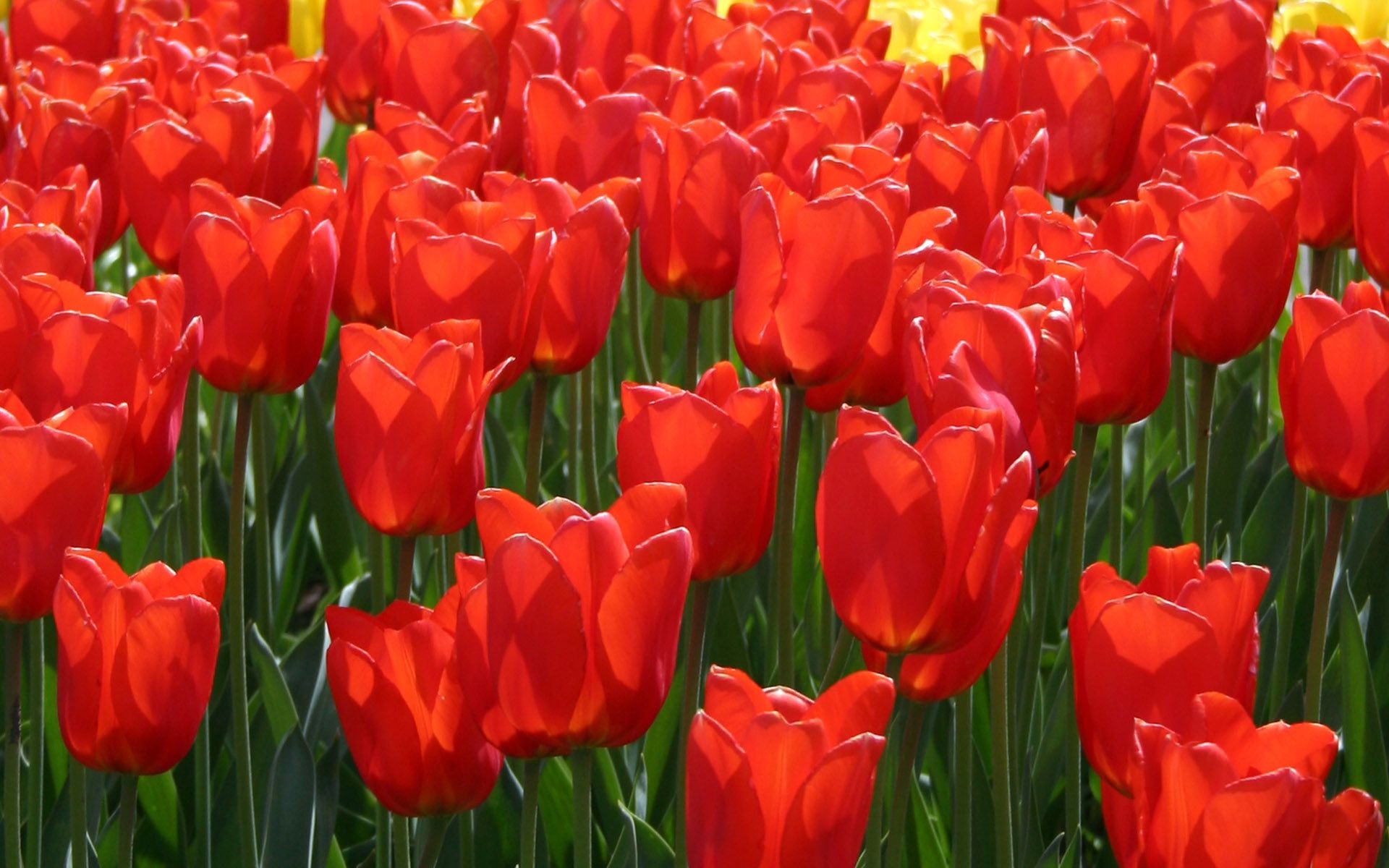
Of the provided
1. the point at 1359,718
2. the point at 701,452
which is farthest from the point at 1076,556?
the point at 701,452

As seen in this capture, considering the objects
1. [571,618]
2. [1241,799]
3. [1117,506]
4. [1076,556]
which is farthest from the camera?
[1117,506]

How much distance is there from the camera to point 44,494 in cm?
104

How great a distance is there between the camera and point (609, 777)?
57.3 inches

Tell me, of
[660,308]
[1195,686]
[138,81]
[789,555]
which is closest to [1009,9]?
[660,308]

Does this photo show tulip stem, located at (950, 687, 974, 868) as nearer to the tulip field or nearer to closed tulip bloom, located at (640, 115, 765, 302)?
the tulip field

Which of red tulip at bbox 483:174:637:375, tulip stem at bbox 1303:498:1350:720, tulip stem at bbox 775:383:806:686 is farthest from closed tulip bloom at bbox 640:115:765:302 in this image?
tulip stem at bbox 1303:498:1350:720

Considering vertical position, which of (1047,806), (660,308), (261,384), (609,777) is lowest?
(1047,806)

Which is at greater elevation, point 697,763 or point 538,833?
point 697,763

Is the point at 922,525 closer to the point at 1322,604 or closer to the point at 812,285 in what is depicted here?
the point at 812,285

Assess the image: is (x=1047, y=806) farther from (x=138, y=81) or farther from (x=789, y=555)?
(x=138, y=81)

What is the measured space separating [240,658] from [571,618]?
57cm

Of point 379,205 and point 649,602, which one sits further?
point 379,205

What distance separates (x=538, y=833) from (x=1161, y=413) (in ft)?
4.13

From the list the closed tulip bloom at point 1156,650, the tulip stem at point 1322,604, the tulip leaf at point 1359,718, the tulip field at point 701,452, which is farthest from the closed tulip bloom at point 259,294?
the tulip leaf at point 1359,718
